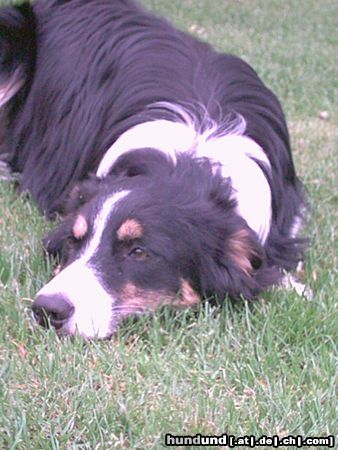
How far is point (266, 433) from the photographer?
263 cm

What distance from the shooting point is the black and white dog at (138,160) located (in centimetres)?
340

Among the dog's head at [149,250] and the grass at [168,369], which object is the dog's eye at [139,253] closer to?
the dog's head at [149,250]

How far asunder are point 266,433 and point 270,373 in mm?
420

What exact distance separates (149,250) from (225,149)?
0.85 metres

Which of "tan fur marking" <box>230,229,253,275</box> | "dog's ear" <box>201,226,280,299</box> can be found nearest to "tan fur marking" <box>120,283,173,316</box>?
"dog's ear" <box>201,226,280,299</box>

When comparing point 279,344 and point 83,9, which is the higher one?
point 83,9

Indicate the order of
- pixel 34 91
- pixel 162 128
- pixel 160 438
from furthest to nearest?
1. pixel 34 91
2. pixel 162 128
3. pixel 160 438

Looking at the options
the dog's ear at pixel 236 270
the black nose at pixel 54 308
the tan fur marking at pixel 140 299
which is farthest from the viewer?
the dog's ear at pixel 236 270

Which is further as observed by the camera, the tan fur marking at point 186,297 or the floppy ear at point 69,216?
the floppy ear at point 69,216

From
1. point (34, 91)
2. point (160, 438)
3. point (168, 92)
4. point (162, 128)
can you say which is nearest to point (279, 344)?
point (160, 438)

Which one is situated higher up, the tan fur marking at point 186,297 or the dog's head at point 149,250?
the dog's head at point 149,250

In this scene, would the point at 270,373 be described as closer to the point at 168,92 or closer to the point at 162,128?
the point at 162,128

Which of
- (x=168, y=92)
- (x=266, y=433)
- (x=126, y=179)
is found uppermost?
(x=168, y=92)

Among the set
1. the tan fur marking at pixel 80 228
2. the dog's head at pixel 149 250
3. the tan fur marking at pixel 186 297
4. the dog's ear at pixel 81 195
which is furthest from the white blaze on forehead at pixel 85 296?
the dog's ear at pixel 81 195
